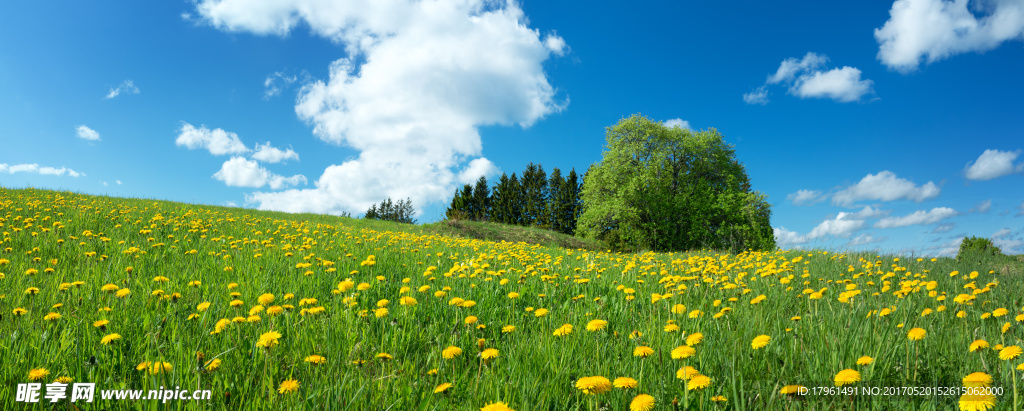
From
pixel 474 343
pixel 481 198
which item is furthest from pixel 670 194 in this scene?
pixel 481 198

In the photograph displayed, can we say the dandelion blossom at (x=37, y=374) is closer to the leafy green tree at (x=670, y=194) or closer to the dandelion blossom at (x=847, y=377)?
the dandelion blossom at (x=847, y=377)

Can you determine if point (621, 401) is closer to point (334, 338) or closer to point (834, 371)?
point (834, 371)

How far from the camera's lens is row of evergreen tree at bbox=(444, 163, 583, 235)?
183 feet

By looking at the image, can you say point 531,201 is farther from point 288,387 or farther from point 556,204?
point 288,387

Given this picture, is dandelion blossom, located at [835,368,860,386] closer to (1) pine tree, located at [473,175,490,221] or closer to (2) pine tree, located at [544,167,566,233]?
(2) pine tree, located at [544,167,566,233]

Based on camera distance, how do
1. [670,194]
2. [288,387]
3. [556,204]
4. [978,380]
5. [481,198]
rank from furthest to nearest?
[481,198]
[556,204]
[670,194]
[288,387]
[978,380]

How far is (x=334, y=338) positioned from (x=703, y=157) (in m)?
29.3

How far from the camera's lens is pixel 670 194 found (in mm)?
27969

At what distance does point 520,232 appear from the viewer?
2808 centimetres

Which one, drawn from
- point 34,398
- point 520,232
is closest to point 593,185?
point 520,232

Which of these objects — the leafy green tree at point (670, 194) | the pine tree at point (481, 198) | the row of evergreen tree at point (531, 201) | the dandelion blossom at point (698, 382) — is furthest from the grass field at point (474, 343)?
the pine tree at point (481, 198)

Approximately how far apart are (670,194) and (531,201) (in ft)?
99.8

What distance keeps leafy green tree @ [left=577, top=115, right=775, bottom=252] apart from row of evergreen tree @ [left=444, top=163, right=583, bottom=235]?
76.1 feet

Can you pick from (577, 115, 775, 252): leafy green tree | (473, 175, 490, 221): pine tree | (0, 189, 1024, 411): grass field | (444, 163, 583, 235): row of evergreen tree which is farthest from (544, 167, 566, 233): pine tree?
(0, 189, 1024, 411): grass field
